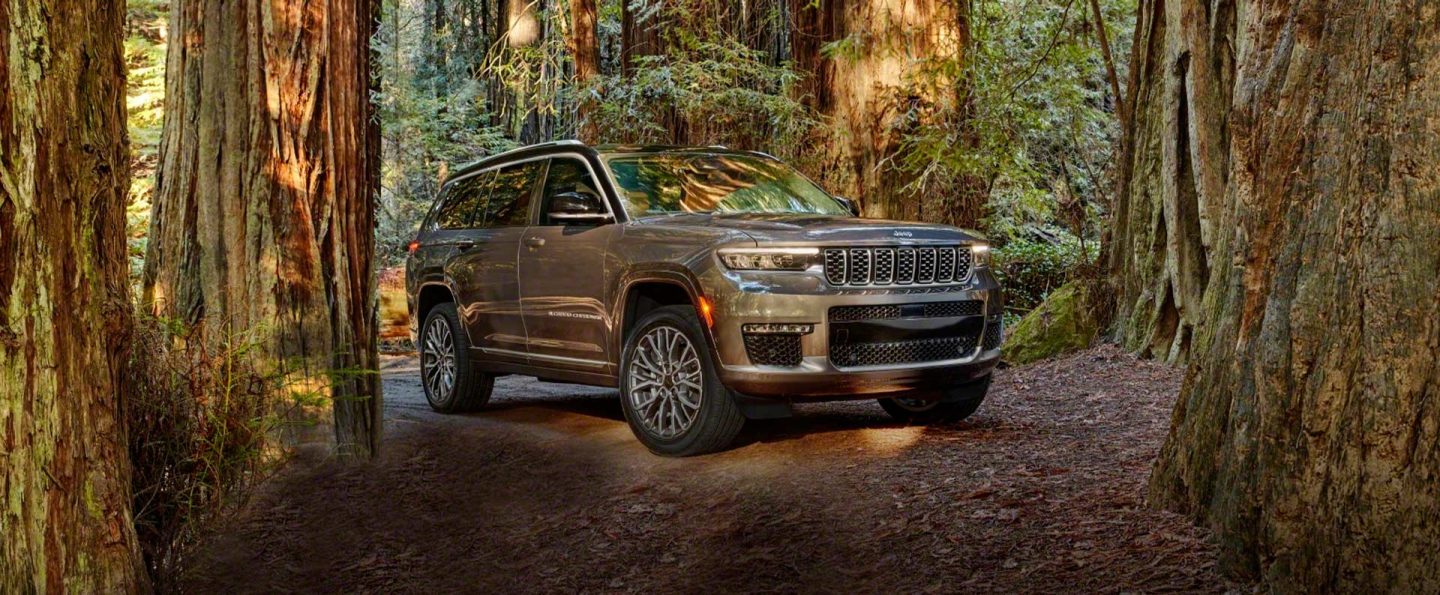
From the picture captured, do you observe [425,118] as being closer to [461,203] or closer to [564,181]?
[461,203]

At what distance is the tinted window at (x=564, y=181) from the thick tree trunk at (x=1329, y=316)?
4.76 meters

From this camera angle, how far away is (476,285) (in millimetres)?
10023

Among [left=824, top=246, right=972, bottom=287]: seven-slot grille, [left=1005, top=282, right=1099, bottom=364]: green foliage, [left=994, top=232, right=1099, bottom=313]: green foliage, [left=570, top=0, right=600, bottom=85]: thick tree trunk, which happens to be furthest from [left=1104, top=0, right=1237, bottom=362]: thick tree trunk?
[left=570, top=0, right=600, bottom=85]: thick tree trunk

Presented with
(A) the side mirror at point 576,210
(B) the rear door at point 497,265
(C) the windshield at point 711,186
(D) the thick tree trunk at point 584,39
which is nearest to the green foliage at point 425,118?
(D) the thick tree trunk at point 584,39

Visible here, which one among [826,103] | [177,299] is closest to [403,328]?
[826,103]

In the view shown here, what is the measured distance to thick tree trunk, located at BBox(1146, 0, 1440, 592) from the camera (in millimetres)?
4246

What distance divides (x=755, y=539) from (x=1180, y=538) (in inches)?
75.8

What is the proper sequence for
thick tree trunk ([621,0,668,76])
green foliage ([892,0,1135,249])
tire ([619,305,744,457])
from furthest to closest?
thick tree trunk ([621,0,668,76]) < green foliage ([892,0,1135,249]) < tire ([619,305,744,457])

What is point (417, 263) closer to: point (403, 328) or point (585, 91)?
point (585, 91)

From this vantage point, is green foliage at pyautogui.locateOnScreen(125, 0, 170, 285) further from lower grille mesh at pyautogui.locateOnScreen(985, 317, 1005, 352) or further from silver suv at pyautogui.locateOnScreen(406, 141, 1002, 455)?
lower grille mesh at pyautogui.locateOnScreen(985, 317, 1005, 352)

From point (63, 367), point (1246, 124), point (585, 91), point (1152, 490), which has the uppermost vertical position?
point (585, 91)

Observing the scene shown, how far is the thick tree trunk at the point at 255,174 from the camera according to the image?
771 centimetres

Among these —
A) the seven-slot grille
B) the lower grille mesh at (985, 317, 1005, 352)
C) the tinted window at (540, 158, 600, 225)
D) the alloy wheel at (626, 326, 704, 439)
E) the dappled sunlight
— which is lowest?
the dappled sunlight

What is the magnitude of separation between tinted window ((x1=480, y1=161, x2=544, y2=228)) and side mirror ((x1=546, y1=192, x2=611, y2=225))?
994mm
